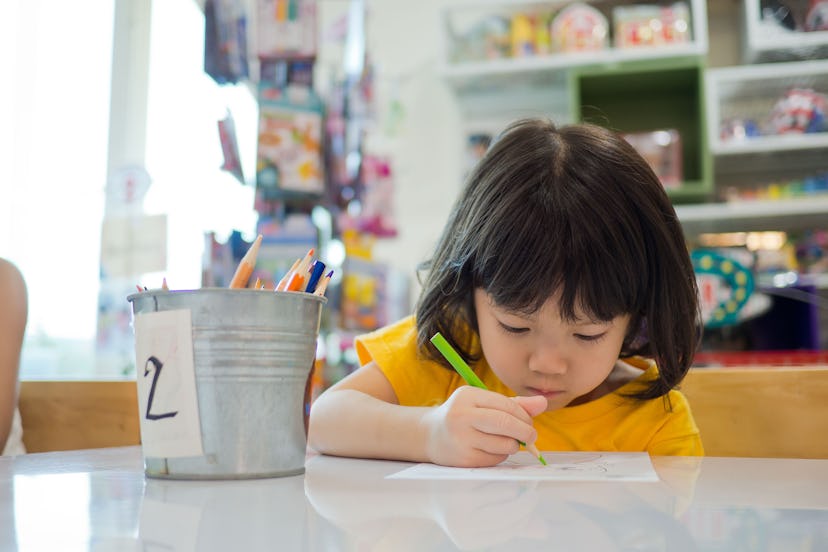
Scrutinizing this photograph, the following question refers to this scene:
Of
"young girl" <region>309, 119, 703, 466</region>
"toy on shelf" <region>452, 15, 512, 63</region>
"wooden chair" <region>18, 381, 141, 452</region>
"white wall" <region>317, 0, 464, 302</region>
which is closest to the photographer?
"young girl" <region>309, 119, 703, 466</region>

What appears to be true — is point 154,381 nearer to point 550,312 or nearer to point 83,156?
point 550,312

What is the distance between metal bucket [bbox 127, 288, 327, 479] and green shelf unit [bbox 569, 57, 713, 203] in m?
2.36

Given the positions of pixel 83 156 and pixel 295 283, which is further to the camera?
pixel 83 156

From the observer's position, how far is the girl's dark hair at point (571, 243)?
82 centimetres

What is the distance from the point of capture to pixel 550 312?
819 millimetres

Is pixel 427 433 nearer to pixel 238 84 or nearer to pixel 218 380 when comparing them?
pixel 218 380

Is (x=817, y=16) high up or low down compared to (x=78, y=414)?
up

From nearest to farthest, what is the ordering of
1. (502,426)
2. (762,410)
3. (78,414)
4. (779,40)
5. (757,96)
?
(502,426), (762,410), (78,414), (779,40), (757,96)

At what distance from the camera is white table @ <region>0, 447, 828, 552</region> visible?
1.18ft

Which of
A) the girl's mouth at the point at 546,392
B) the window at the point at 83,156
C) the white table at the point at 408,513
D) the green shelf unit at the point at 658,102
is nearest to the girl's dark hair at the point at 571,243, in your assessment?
the girl's mouth at the point at 546,392

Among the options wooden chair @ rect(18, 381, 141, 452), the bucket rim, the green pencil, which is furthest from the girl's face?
wooden chair @ rect(18, 381, 141, 452)

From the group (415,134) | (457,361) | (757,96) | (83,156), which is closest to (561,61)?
(757,96)

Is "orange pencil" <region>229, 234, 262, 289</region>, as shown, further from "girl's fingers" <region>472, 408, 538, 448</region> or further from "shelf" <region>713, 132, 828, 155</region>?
"shelf" <region>713, 132, 828, 155</region>

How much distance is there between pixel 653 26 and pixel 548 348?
2348 millimetres
